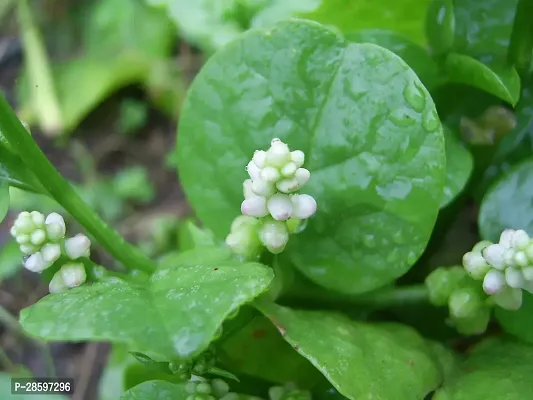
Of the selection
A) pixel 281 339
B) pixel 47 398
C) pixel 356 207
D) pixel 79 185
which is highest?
pixel 356 207

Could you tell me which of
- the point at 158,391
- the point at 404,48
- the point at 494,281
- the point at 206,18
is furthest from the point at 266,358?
the point at 206,18

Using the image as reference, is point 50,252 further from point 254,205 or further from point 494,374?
point 494,374

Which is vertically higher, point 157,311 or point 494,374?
point 157,311

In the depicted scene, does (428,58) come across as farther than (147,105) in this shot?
No

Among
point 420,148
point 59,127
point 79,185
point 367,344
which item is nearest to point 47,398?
point 367,344

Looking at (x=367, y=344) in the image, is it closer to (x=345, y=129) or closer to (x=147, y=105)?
(x=345, y=129)

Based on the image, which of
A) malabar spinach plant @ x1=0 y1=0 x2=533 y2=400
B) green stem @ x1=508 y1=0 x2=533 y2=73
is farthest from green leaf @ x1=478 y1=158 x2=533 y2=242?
green stem @ x1=508 y1=0 x2=533 y2=73

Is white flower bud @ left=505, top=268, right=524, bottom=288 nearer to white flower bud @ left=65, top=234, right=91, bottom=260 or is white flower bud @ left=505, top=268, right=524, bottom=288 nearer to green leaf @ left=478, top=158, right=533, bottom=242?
green leaf @ left=478, top=158, right=533, bottom=242
